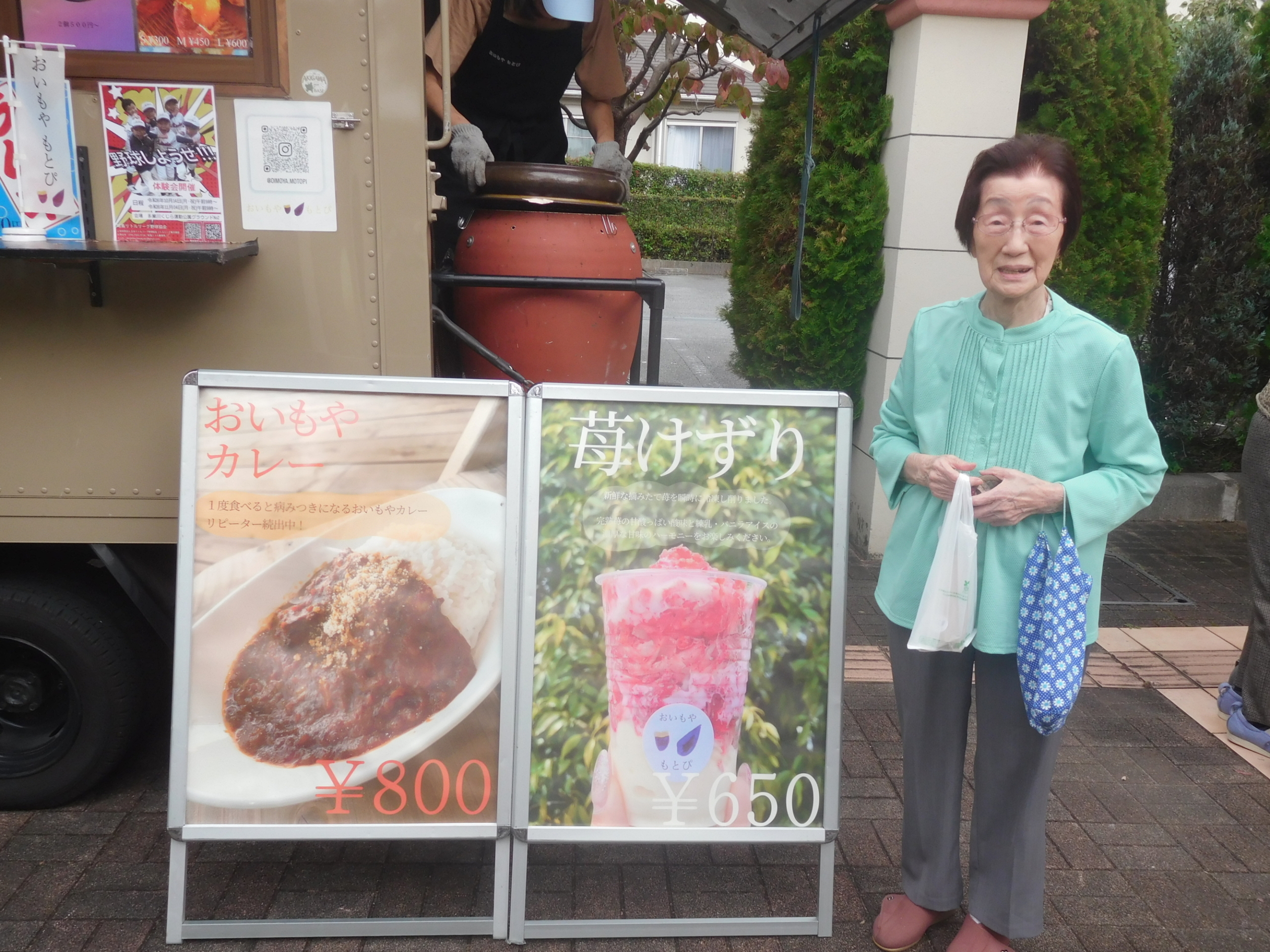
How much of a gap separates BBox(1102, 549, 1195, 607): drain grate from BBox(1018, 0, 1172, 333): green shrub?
1310mm

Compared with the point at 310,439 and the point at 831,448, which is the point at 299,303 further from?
the point at 831,448

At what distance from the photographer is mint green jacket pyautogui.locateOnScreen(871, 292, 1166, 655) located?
2.09 metres

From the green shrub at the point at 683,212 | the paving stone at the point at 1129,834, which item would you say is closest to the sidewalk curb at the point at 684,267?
the green shrub at the point at 683,212

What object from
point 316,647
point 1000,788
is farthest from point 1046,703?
point 316,647

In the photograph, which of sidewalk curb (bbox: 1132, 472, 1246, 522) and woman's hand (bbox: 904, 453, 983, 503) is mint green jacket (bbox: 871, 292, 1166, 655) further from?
sidewalk curb (bbox: 1132, 472, 1246, 522)

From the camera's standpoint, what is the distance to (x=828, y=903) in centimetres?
Result: 247

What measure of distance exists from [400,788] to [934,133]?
393 cm

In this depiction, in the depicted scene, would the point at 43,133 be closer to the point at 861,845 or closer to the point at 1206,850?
the point at 861,845

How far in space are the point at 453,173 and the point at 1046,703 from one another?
2642mm

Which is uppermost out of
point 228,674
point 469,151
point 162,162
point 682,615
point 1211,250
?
point 469,151

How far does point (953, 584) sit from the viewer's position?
2.10 meters

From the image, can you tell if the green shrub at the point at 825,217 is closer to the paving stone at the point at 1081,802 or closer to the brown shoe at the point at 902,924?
the paving stone at the point at 1081,802

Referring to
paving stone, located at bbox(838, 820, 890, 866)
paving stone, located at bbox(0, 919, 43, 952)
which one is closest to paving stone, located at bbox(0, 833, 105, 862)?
paving stone, located at bbox(0, 919, 43, 952)

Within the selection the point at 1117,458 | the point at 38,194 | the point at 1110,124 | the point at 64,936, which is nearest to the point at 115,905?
the point at 64,936
